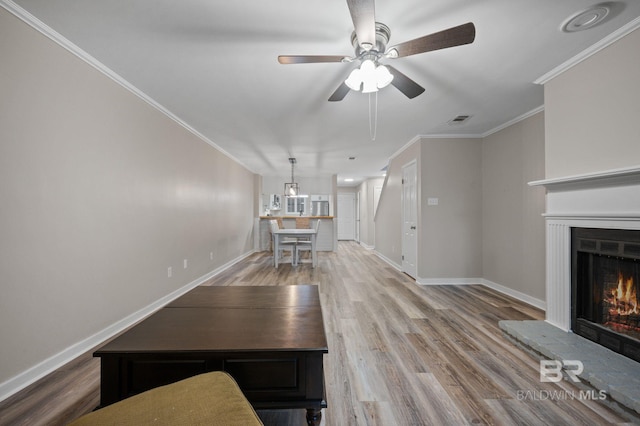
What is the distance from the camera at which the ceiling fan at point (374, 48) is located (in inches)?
48.8

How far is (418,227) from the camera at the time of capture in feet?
13.2

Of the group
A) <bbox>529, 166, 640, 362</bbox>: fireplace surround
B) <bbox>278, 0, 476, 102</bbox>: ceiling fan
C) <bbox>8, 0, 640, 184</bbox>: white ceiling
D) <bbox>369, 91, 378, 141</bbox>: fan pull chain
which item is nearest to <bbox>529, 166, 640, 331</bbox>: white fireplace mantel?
<bbox>529, 166, 640, 362</bbox>: fireplace surround

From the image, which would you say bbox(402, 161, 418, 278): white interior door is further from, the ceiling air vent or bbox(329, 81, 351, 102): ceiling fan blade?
bbox(329, 81, 351, 102): ceiling fan blade

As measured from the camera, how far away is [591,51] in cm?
193

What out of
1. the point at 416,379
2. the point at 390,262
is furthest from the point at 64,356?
the point at 390,262

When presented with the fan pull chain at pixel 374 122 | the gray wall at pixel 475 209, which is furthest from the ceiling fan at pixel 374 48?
the gray wall at pixel 475 209

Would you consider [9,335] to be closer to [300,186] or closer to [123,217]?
[123,217]

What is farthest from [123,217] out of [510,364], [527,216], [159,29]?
[527,216]

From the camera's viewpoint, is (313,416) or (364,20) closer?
(313,416)

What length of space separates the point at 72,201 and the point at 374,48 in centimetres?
240

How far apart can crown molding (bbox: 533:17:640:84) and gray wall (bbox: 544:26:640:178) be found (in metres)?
0.03

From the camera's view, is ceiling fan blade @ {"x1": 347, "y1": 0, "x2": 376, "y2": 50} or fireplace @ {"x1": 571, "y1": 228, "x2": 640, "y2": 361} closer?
ceiling fan blade @ {"x1": 347, "y1": 0, "x2": 376, "y2": 50}

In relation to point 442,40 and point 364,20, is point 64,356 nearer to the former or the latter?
point 364,20

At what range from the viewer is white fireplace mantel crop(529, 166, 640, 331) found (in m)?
1.73
